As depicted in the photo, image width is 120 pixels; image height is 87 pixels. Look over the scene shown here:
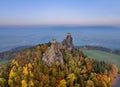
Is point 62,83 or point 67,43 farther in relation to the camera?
point 67,43

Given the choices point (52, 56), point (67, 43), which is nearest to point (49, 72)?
point (52, 56)

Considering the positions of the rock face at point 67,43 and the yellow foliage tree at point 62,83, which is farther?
the rock face at point 67,43

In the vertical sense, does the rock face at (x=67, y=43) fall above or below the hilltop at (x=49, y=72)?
above

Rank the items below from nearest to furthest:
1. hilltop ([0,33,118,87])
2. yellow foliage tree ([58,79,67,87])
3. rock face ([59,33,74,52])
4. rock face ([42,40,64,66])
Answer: yellow foliage tree ([58,79,67,87]) → hilltop ([0,33,118,87]) → rock face ([42,40,64,66]) → rock face ([59,33,74,52])

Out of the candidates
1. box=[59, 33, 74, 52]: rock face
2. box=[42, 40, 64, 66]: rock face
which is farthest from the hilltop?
box=[59, 33, 74, 52]: rock face

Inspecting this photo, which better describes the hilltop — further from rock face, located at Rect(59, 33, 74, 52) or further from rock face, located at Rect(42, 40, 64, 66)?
rock face, located at Rect(59, 33, 74, 52)

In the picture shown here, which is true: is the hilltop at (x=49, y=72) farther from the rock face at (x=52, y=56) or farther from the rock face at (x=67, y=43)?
the rock face at (x=67, y=43)

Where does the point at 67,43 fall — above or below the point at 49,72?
above

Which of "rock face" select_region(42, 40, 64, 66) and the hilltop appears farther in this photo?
"rock face" select_region(42, 40, 64, 66)

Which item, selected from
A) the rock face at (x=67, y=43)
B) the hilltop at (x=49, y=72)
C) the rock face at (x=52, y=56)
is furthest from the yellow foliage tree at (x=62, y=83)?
the rock face at (x=67, y=43)

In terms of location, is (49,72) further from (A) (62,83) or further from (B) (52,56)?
(B) (52,56)

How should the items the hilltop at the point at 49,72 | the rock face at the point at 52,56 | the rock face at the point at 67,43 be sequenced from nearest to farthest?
the hilltop at the point at 49,72 < the rock face at the point at 52,56 < the rock face at the point at 67,43

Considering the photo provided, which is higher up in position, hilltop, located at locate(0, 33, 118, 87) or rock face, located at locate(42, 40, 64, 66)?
rock face, located at locate(42, 40, 64, 66)
